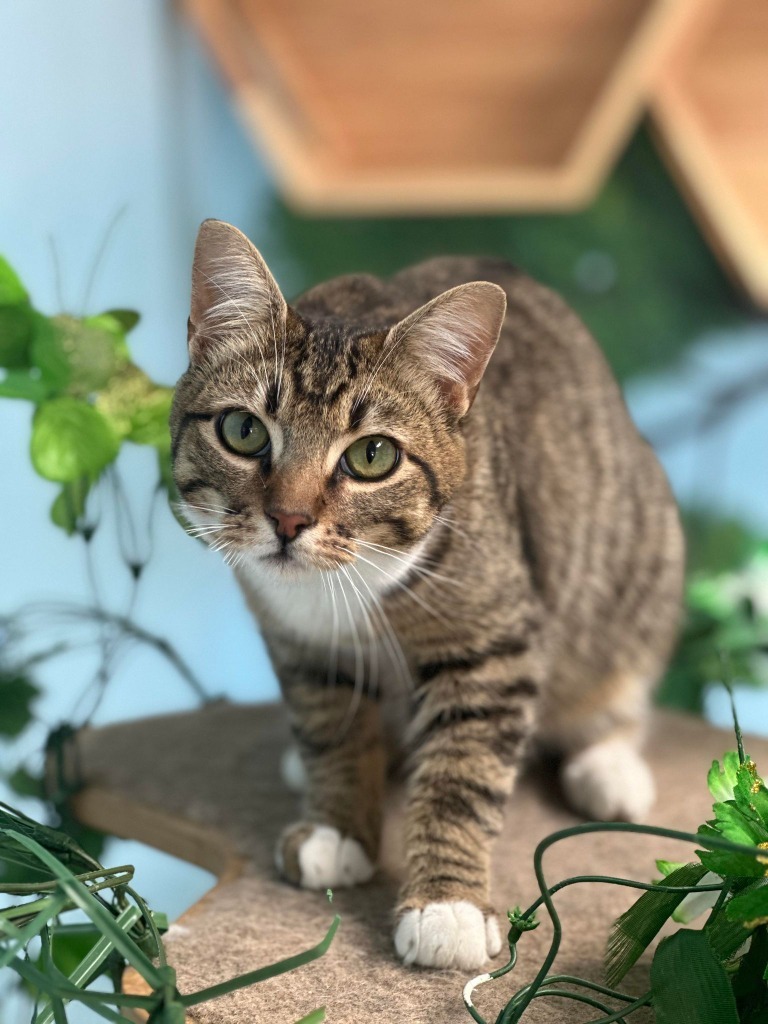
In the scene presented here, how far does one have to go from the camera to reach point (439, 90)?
1834mm

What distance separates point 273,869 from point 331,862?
0.08 metres

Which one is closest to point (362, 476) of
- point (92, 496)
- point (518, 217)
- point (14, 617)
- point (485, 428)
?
point (485, 428)

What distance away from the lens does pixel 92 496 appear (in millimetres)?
1106

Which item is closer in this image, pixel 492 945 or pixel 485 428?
pixel 492 945

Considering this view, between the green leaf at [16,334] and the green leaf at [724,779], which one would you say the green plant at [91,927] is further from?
the green leaf at [16,334]

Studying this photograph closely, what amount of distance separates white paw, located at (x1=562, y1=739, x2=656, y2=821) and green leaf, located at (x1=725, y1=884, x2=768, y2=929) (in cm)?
54

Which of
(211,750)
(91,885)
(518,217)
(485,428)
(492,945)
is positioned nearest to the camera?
(91,885)

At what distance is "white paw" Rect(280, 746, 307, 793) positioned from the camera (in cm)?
126

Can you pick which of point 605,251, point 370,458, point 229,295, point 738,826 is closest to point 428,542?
point 370,458

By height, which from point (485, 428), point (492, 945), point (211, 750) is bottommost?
point (211, 750)

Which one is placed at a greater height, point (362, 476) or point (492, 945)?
point (362, 476)

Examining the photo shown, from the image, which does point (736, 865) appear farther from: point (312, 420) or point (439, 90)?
point (439, 90)

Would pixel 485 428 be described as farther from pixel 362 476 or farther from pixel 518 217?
pixel 518 217

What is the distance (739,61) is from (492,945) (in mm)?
1533
